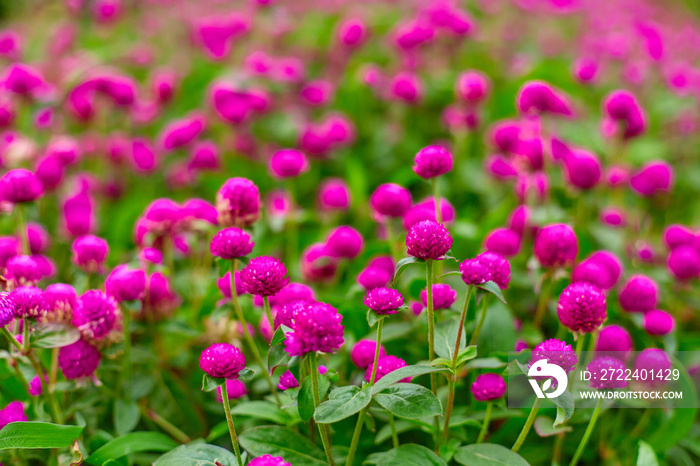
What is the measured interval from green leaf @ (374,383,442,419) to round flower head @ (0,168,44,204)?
109cm

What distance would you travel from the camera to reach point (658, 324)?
1.55 metres

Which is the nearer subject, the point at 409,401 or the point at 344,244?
the point at 409,401

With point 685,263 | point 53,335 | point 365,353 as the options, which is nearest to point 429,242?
point 365,353

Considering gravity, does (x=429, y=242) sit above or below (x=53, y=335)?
above

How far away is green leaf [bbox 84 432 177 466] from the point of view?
123 cm

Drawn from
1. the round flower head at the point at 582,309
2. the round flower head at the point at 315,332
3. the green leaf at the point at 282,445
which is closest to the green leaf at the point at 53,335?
the green leaf at the point at 282,445

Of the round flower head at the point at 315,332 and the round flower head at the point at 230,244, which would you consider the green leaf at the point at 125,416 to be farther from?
the round flower head at the point at 315,332

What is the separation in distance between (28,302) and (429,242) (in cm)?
80

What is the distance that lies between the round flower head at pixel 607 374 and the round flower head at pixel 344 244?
2.68ft

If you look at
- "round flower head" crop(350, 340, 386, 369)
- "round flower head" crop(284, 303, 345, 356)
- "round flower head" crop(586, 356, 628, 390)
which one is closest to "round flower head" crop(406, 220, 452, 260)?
"round flower head" crop(284, 303, 345, 356)

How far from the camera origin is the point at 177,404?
5.28 ft

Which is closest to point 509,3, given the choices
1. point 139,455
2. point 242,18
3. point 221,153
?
point 242,18

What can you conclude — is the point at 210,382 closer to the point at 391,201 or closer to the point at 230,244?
the point at 230,244

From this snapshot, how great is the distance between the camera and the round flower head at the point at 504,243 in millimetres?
1704
